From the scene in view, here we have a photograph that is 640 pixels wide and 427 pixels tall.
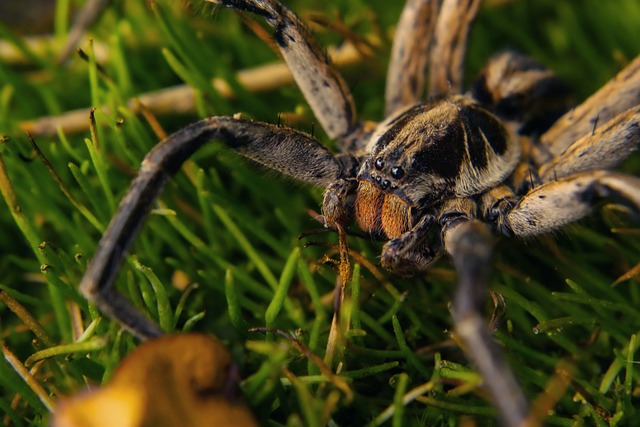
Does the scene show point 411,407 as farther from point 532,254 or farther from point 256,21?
point 256,21

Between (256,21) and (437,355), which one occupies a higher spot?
(256,21)

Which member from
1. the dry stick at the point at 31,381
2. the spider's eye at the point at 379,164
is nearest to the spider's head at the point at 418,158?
the spider's eye at the point at 379,164

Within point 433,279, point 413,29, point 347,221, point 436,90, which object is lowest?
point 433,279

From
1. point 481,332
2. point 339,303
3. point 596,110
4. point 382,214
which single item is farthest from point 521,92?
point 481,332

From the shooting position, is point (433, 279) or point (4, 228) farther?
point (4, 228)

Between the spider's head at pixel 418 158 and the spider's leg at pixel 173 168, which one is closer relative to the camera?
the spider's leg at pixel 173 168

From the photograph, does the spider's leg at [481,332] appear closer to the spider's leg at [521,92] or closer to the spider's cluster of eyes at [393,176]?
the spider's cluster of eyes at [393,176]

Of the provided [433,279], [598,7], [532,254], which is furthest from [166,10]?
[598,7]
